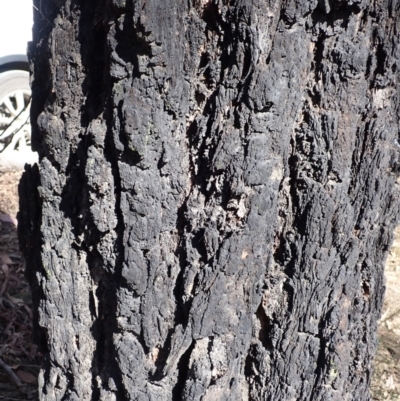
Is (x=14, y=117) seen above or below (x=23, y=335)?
above

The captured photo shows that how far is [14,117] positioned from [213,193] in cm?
420

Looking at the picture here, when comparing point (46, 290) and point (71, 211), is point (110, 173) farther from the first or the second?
point (46, 290)

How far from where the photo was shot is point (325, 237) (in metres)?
1.61

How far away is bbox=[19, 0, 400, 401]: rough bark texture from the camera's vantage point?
146cm

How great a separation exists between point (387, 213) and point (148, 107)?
80 cm

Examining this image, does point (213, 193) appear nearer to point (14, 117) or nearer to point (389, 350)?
point (389, 350)

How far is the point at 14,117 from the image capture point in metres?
5.30

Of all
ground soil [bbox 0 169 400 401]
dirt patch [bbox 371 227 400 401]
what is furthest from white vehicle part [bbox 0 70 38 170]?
dirt patch [bbox 371 227 400 401]

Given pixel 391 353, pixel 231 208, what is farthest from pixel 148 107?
pixel 391 353

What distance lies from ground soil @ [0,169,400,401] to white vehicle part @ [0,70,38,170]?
1298 millimetres

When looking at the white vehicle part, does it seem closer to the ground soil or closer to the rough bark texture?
the ground soil

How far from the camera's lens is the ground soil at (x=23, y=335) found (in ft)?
9.12

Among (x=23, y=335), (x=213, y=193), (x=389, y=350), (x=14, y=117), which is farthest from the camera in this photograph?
(x=14, y=117)

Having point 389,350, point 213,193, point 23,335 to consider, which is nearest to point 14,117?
point 23,335
